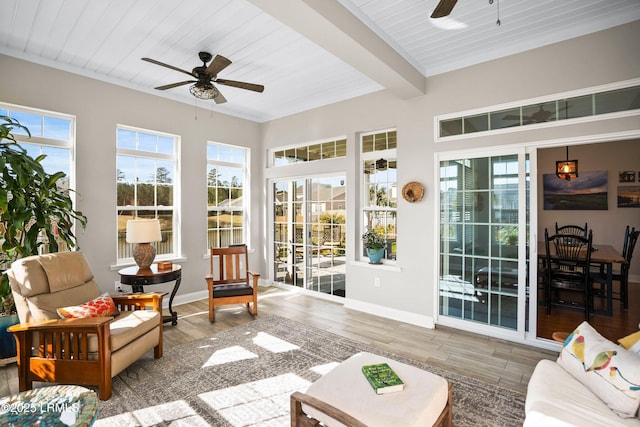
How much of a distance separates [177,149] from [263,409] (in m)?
3.94

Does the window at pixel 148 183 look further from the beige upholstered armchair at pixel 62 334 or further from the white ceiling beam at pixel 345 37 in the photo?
the white ceiling beam at pixel 345 37

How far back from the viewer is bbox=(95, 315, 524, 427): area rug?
2168 mm

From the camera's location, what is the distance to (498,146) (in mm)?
3408

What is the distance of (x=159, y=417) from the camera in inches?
85.3

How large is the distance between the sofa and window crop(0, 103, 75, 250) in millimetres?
4537

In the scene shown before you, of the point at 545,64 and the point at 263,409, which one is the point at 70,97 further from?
the point at 545,64

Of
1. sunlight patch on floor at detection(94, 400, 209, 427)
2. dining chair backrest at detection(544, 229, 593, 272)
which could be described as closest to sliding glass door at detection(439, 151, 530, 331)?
dining chair backrest at detection(544, 229, 593, 272)

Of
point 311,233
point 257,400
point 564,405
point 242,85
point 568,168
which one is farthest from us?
point 311,233

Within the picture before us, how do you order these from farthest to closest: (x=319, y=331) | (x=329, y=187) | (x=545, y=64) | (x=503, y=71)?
(x=329, y=187)
(x=319, y=331)
(x=503, y=71)
(x=545, y=64)

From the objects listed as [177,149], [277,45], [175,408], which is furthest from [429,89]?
[175,408]

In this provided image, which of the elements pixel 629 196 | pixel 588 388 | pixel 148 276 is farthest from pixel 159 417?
pixel 629 196

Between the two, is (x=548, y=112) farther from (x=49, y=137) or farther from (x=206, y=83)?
(x=49, y=137)

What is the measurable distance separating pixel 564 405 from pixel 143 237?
3.99m

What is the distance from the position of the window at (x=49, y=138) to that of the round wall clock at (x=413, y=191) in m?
3.90
